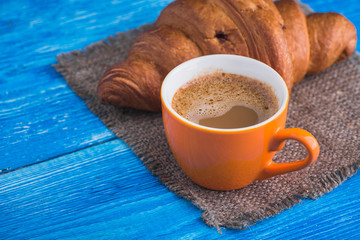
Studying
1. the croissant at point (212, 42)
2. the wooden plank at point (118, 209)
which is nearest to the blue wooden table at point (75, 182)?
the wooden plank at point (118, 209)

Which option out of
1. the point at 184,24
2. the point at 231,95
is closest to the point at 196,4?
the point at 184,24

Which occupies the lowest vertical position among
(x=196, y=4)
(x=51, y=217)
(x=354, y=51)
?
(x=51, y=217)

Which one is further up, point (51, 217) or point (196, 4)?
point (196, 4)

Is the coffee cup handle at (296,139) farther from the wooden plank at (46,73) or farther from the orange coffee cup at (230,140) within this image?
the wooden plank at (46,73)

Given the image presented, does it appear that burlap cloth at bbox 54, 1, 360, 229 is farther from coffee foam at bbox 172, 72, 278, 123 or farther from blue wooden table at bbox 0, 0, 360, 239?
coffee foam at bbox 172, 72, 278, 123

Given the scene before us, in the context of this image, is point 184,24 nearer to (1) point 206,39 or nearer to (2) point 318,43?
(1) point 206,39
